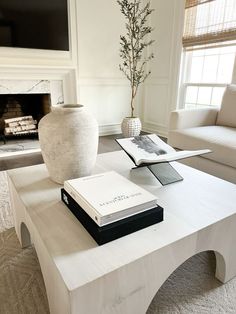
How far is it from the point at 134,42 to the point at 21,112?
1.88 metres

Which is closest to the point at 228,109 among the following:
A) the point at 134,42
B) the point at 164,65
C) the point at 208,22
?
the point at 208,22

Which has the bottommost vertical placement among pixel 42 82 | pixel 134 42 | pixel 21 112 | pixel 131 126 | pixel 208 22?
pixel 131 126

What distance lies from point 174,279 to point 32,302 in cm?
57

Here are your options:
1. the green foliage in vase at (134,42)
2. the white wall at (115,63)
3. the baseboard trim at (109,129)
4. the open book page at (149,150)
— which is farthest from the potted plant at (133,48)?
the open book page at (149,150)

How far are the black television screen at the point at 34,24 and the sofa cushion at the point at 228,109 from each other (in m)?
1.94

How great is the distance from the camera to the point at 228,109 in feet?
6.86

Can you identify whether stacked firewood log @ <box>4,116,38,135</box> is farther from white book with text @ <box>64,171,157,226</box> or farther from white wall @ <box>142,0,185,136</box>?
white book with text @ <box>64,171,157,226</box>

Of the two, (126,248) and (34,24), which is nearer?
(126,248)

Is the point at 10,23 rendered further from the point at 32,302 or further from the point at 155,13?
the point at 32,302

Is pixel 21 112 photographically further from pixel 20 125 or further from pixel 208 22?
pixel 208 22

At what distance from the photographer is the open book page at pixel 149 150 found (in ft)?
3.47

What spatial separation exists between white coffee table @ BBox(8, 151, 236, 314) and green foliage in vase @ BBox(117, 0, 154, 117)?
8.25 ft

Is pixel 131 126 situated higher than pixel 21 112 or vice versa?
pixel 21 112

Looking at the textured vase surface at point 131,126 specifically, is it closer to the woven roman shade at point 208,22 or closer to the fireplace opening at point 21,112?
the fireplace opening at point 21,112
